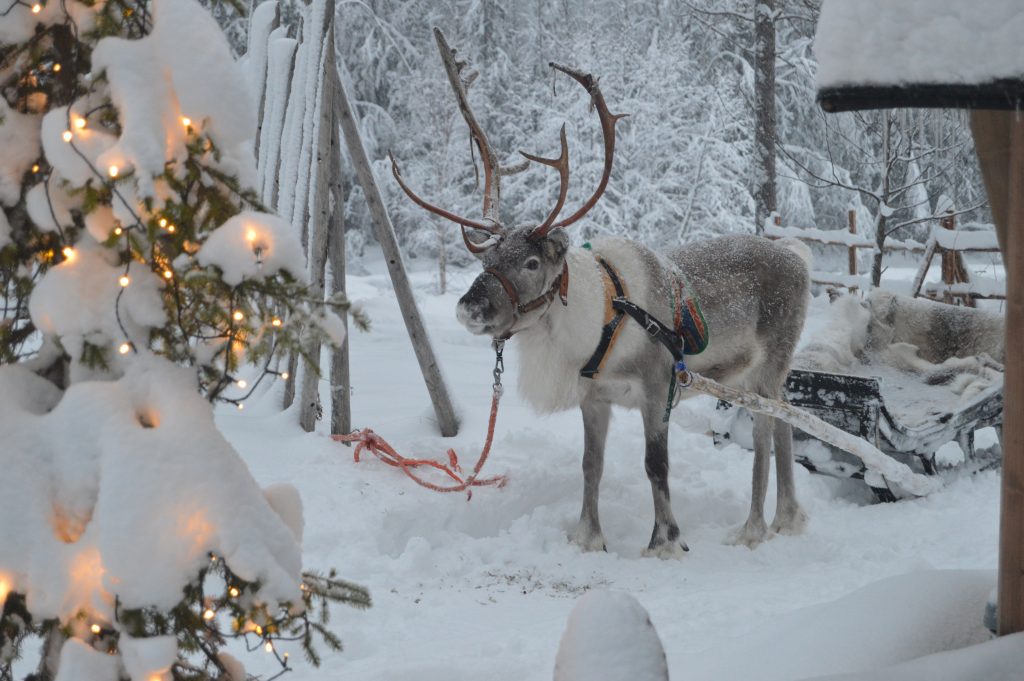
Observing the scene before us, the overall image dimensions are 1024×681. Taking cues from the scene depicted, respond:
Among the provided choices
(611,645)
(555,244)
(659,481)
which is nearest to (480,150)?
(555,244)

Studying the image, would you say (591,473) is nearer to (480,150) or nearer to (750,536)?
(750,536)

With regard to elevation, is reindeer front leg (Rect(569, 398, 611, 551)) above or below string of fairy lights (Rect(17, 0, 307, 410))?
below

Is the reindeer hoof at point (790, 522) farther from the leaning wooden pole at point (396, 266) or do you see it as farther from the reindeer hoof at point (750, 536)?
the leaning wooden pole at point (396, 266)

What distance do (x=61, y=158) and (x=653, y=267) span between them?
3.81 m

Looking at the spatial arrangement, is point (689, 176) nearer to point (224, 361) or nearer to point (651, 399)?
point (651, 399)

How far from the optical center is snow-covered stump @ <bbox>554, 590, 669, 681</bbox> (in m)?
1.49

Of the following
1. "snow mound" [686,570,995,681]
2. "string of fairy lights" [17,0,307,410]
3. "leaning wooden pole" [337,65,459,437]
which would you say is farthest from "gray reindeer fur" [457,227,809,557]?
"string of fairy lights" [17,0,307,410]

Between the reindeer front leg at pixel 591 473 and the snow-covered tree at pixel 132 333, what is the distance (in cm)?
317

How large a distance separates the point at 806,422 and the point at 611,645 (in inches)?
151

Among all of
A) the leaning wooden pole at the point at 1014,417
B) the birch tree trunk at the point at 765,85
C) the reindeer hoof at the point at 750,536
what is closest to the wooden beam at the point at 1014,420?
the leaning wooden pole at the point at 1014,417

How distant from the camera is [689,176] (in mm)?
19531

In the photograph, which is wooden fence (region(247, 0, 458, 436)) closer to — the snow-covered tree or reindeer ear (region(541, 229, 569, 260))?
reindeer ear (region(541, 229, 569, 260))

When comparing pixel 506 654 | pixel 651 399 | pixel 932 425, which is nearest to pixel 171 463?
pixel 506 654

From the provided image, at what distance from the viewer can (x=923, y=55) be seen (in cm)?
168
